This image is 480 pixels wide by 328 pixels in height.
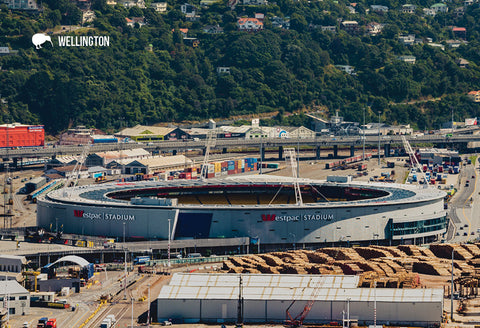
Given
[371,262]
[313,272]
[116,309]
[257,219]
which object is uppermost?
[257,219]

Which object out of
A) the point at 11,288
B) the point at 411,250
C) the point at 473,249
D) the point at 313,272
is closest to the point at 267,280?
the point at 313,272

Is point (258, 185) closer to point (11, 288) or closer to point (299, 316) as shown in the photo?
point (11, 288)

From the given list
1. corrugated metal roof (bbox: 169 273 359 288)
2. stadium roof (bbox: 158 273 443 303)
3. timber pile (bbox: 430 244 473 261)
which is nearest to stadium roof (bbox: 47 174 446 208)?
timber pile (bbox: 430 244 473 261)

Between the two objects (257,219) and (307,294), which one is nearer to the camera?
(307,294)

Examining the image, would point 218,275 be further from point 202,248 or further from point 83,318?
point 202,248

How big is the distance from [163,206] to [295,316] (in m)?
49.0

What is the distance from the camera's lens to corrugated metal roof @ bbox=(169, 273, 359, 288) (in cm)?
11081

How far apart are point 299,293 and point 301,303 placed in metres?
2.01

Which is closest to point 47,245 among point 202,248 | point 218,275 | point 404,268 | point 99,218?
point 99,218

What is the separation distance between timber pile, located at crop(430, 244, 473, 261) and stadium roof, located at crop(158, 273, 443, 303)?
31.1m

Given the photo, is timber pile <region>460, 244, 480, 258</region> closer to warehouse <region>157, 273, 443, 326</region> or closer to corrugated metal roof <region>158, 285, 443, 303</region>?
warehouse <region>157, 273, 443, 326</region>

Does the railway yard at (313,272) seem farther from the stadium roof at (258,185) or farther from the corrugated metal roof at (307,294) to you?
the stadium roof at (258,185)

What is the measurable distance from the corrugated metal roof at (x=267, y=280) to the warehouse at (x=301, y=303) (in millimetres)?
204

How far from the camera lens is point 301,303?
346 feet
